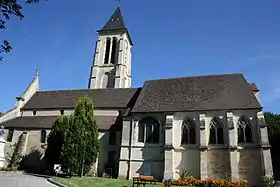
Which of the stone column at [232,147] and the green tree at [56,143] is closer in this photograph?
the stone column at [232,147]

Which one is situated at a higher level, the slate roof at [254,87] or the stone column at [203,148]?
the slate roof at [254,87]

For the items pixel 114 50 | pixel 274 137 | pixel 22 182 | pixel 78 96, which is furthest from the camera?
pixel 114 50

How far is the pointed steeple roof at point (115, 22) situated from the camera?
51.4 m

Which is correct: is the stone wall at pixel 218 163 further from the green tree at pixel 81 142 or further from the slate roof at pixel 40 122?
the slate roof at pixel 40 122

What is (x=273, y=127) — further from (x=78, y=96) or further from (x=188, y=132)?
(x=78, y=96)

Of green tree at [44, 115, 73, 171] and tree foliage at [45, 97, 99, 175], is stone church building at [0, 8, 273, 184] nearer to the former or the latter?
tree foliage at [45, 97, 99, 175]

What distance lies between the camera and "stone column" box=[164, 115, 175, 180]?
23828 millimetres

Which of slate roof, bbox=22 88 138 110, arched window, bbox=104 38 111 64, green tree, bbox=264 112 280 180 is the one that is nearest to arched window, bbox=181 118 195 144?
slate roof, bbox=22 88 138 110

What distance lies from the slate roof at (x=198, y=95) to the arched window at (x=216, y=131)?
134cm

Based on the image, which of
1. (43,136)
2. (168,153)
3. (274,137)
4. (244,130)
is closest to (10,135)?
(43,136)

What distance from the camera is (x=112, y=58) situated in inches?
1906

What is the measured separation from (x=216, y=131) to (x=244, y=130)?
265cm

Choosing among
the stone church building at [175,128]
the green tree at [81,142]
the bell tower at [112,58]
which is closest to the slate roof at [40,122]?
the stone church building at [175,128]

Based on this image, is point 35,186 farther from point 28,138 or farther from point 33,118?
point 33,118
